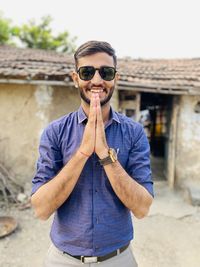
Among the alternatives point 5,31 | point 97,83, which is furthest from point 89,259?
point 5,31

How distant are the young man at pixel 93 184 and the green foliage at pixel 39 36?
2230 centimetres

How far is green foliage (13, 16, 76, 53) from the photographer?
22734 millimetres

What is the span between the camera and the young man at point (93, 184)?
1.79 meters

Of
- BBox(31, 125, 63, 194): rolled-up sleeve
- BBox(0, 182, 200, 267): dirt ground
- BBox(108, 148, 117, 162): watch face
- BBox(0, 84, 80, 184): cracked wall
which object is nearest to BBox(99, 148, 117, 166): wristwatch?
BBox(108, 148, 117, 162): watch face

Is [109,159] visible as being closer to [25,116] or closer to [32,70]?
[32,70]

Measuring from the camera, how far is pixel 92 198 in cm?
185

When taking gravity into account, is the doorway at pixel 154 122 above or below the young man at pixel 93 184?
below

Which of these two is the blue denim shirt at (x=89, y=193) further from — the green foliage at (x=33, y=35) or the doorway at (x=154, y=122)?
the green foliage at (x=33, y=35)

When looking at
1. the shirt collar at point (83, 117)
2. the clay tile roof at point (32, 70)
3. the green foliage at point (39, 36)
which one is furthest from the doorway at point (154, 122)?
the green foliage at point (39, 36)

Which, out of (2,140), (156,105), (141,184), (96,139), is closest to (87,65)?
(96,139)

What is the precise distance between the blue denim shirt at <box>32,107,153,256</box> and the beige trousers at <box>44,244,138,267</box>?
62 mm

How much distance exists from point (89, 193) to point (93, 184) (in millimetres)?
59

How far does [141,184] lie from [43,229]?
14.1ft

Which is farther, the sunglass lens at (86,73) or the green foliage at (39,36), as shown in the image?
the green foliage at (39,36)
